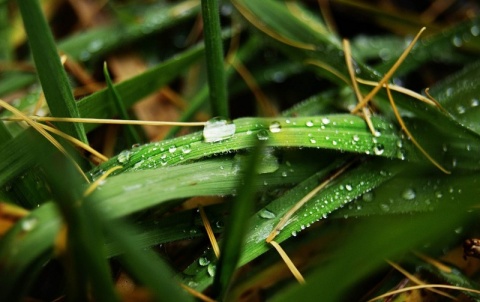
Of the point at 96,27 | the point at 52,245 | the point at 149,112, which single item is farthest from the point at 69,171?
the point at 96,27

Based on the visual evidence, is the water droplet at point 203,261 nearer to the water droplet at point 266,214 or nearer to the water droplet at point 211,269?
the water droplet at point 211,269

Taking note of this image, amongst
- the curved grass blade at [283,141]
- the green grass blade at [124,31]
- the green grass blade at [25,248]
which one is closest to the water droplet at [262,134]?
the curved grass blade at [283,141]

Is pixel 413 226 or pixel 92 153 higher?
pixel 92 153

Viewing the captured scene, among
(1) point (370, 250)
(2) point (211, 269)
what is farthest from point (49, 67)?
(1) point (370, 250)

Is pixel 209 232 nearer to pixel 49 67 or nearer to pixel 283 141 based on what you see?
pixel 283 141

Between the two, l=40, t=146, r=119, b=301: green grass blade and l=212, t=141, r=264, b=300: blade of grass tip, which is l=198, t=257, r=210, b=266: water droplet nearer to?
l=212, t=141, r=264, b=300: blade of grass tip

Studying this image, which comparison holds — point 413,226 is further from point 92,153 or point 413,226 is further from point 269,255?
point 92,153
